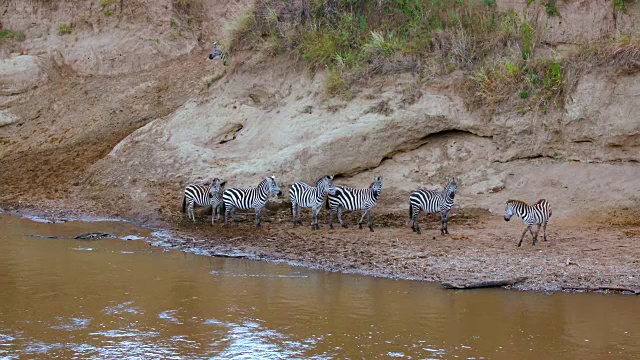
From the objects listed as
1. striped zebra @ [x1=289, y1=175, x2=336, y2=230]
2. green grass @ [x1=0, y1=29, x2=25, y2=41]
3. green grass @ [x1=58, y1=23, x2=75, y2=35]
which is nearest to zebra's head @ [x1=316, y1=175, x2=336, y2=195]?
striped zebra @ [x1=289, y1=175, x2=336, y2=230]

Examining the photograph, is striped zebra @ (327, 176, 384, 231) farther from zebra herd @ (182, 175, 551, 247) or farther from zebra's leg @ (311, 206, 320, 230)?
zebra's leg @ (311, 206, 320, 230)

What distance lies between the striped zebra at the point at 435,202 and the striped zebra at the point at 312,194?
150cm

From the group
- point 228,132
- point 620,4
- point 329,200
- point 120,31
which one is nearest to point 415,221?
point 329,200

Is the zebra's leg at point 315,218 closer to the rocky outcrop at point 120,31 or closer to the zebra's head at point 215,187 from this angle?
the zebra's head at point 215,187

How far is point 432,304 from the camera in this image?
10.6m

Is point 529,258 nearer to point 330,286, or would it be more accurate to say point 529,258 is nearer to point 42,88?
point 330,286

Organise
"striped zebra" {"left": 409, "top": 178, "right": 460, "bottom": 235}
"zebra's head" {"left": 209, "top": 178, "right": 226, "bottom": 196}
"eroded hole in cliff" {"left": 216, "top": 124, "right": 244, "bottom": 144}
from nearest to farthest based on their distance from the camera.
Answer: "striped zebra" {"left": 409, "top": 178, "right": 460, "bottom": 235}
"zebra's head" {"left": 209, "top": 178, "right": 226, "bottom": 196}
"eroded hole in cliff" {"left": 216, "top": 124, "right": 244, "bottom": 144}

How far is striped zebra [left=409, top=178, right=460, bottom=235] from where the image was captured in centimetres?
1455

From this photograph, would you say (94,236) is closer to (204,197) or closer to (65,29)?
(204,197)

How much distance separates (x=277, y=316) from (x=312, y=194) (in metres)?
5.43

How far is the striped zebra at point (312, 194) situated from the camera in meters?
15.4

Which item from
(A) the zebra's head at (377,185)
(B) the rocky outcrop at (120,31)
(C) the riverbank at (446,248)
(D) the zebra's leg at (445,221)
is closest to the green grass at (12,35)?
(B) the rocky outcrop at (120,31)

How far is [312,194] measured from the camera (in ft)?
50.8

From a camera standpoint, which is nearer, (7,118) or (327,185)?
(327,185)
